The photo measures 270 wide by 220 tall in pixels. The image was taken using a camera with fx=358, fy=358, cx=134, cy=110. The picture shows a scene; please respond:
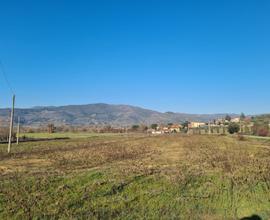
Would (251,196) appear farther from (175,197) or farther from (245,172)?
(245,172)

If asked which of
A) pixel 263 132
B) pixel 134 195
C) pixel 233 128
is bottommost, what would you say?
pixel 134 195

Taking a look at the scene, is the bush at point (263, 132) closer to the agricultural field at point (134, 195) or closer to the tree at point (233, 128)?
the tree at point (233, 128)

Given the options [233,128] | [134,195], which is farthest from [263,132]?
[134,195]

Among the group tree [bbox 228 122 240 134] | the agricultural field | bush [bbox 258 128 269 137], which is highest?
tree [bbox 228 122 240 134]

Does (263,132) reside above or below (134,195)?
above

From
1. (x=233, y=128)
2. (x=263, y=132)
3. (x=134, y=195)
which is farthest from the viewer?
(x=233, y=128)

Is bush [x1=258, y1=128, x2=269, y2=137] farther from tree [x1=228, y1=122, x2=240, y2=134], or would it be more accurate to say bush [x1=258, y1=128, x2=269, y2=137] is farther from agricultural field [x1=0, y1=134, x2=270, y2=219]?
agricultural field [x1=0, y1=134, x2=270, y2=219]

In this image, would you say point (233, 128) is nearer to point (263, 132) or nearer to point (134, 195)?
point (263, 132)

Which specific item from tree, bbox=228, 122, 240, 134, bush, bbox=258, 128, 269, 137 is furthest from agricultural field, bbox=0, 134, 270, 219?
tree, bbox=228, 122, 240, 134

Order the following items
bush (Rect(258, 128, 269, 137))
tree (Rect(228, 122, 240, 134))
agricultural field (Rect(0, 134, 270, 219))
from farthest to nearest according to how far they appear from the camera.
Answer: tree (Rect(228, 122, 240, 134)) < bush (Rect(258, 128, 269, 137)) < agricultural field (Rect(0, 134, 270, 219))

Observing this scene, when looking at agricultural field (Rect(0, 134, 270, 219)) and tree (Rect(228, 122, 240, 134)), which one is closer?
agricultural field (Rect(0, 134, 270, 219))

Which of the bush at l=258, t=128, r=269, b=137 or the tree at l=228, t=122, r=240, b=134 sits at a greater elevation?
the tree at l=228, t=122, r=240, b=134

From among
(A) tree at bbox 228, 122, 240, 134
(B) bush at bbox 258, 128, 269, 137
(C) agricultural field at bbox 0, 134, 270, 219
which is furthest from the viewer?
(A) tree at bbox 228, 122, 240, 134

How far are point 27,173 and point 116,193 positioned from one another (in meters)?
5.12
